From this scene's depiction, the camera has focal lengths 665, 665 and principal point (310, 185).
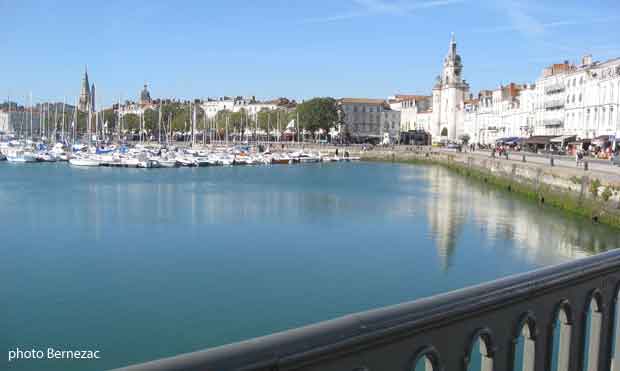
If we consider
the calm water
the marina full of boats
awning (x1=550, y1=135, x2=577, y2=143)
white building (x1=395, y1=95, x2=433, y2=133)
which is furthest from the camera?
white building (x1=395, y1=95, x2=433, y2=133)

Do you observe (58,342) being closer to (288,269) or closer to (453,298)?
(288,269)

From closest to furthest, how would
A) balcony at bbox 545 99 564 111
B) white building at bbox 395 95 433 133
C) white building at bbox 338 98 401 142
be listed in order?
1. balcony at bbox 545 99 564 111
2. white building at bbox 395 95 433 133
3. white building at bbox 338 98 401 142

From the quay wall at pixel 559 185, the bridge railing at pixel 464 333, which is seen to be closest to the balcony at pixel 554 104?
the quay wall at pixel 559 185

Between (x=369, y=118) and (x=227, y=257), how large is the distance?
108 m

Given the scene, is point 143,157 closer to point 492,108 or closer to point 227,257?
point 492,108

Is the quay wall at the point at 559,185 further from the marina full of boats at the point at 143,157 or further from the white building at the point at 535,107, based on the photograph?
the marina full of boats at the point at 143,157

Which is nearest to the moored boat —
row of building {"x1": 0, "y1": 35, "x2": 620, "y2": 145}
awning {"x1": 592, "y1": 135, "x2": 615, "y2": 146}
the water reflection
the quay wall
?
row of building {"x1": 0, "y1": 35, "x2": 620, "y2": 145}

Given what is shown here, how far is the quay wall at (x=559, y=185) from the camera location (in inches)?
961

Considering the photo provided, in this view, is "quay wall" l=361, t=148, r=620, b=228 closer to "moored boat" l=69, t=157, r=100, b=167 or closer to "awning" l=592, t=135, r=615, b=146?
"awning" l=592, t=135, r=615, b=146

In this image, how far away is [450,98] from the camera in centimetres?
9581

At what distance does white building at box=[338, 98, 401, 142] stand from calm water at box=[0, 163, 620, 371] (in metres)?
85.0

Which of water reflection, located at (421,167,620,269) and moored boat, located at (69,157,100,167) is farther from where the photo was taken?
moored boat, located at (69,157,100,167)

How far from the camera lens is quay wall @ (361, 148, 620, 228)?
24398 mm

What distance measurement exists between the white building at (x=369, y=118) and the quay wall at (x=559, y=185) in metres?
67.2
